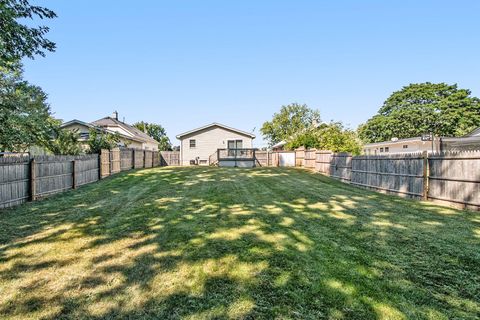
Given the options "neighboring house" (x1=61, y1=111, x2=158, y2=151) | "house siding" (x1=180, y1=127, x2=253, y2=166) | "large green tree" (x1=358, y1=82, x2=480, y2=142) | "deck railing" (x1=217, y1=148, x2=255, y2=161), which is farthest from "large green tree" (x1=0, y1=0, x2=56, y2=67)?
→ "large green tree" (x1=358, y1=82, x2=480, y2=142)

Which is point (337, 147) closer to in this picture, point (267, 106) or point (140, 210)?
point (140, 210)

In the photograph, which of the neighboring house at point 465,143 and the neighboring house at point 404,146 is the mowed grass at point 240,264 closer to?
the neighboring house at point 465,143

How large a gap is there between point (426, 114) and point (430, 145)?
79.2ft

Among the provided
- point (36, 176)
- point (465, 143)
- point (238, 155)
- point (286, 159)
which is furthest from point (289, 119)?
point (36, 176)

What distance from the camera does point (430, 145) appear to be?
97.5 feet

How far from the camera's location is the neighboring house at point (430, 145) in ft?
71.6

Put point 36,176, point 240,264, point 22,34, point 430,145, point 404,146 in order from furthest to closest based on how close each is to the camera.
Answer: point 404,146
point 430,145
point 36,176
point 22,34
point 240,264

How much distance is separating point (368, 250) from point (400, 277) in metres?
0.94

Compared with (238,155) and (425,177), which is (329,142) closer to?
(238,155)

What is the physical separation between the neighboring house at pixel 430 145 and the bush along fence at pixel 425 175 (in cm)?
730

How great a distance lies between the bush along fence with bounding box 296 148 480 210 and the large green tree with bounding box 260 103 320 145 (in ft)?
139

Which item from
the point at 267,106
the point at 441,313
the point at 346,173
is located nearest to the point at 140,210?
the point at 441,313

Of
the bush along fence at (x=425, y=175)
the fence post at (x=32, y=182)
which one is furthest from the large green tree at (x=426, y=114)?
the fence post at (x=32, y=182)

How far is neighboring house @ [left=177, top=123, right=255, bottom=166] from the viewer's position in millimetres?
30953
